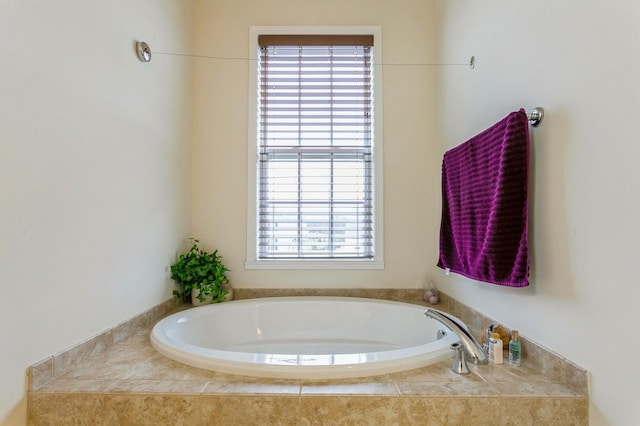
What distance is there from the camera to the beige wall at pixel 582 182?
0.89 m

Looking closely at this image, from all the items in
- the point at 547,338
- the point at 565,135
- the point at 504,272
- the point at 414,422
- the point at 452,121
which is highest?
the point at 452,121

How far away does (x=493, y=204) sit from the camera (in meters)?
1.35

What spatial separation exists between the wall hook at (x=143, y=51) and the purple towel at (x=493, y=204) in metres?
1.69

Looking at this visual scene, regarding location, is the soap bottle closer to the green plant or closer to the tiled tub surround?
the tiled tub surround

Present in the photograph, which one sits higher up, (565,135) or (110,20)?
(110,20)

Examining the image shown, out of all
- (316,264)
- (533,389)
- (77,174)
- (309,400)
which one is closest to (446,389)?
(533,389)

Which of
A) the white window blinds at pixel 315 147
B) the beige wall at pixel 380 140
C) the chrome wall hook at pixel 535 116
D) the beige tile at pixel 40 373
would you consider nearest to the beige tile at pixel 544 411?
the chrome wall hook at pixel 535 116

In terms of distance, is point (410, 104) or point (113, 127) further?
point (410, 104)

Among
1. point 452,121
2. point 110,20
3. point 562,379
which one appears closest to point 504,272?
point 562,379

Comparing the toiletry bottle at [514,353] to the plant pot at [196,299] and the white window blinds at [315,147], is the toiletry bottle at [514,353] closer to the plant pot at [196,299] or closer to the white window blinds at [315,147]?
the white window blinds at [315,147]

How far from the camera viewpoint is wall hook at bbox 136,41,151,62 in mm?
1670

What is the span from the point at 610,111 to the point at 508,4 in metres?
0.80

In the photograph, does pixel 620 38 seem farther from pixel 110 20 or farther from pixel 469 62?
pixel 110 20

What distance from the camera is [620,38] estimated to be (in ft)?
2.99
